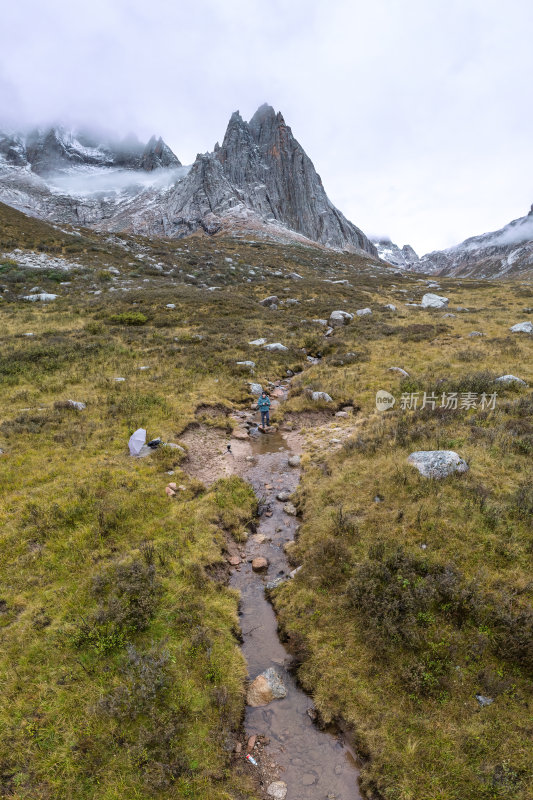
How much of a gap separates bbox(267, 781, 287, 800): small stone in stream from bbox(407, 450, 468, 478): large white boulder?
23.3 ft

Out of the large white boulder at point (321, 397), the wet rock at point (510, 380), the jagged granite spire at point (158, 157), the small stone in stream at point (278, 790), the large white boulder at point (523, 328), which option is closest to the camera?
the small stone in stream at point (278, 790)

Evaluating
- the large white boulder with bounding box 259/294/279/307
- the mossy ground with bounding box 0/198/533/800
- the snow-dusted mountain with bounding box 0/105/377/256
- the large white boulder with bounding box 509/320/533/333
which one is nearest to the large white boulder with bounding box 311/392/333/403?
the mossy ground with bounding box 0/198/533/800

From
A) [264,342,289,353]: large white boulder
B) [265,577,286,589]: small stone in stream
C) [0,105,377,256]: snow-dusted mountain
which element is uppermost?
[0,105,377,256]: snow-dusted mountain

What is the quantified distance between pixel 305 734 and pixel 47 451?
34.6 ft

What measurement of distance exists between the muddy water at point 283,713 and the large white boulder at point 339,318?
25102mm

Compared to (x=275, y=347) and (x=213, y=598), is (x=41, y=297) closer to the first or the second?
(x=275, y=347)

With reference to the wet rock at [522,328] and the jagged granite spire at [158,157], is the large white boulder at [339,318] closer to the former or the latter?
the wet rock at [522,328]

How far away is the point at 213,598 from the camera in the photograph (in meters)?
7.70

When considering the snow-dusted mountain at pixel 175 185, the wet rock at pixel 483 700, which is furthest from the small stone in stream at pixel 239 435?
the snow-dusted mountain at pixel 175 185

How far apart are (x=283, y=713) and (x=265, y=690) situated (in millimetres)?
450

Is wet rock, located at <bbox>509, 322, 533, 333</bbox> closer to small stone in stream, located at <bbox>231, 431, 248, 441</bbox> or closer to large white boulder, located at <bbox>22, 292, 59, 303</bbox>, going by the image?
small stone in stream, located at <bbox>231, 431, 248, 441</bbox>

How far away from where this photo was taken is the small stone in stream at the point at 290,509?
10.7 m

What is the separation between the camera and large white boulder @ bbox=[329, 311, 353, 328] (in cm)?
3269

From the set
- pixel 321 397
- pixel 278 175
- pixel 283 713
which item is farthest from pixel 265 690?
pixel 278 175
